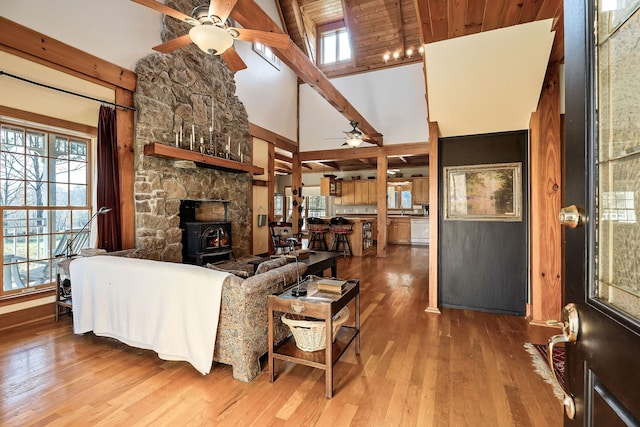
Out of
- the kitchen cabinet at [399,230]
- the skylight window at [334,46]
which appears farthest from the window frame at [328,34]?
the kitchen cabinet at [399,230]

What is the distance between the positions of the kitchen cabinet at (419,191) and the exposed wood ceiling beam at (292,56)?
4825mm

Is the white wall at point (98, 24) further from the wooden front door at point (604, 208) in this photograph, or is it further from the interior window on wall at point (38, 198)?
the wooden front door at point (604, 208)

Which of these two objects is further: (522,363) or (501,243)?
(501,243)

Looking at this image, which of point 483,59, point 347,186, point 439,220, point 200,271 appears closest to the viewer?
point 200,271

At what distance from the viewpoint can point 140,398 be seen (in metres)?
1.93

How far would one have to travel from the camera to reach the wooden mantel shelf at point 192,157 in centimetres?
395

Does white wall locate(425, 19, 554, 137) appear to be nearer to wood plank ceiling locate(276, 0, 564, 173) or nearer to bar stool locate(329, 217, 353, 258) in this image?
wood plank ceiling locate(276, 0, 564, 173)

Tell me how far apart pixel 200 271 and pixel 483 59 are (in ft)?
9.22

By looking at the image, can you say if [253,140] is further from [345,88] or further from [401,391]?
[401,391]

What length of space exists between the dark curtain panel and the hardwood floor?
3.65 feet

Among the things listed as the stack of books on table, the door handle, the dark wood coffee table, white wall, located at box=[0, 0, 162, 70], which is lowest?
the dark wood coffee table

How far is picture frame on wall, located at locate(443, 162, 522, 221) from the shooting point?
11.1 ft

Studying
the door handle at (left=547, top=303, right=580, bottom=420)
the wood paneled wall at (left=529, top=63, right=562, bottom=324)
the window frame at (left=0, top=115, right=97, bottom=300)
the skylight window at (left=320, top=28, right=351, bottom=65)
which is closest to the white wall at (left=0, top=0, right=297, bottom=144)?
the window frame at (left=0, top=115, right=97, bottom=300)

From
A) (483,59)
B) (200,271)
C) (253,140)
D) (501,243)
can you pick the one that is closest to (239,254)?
(253,140)
